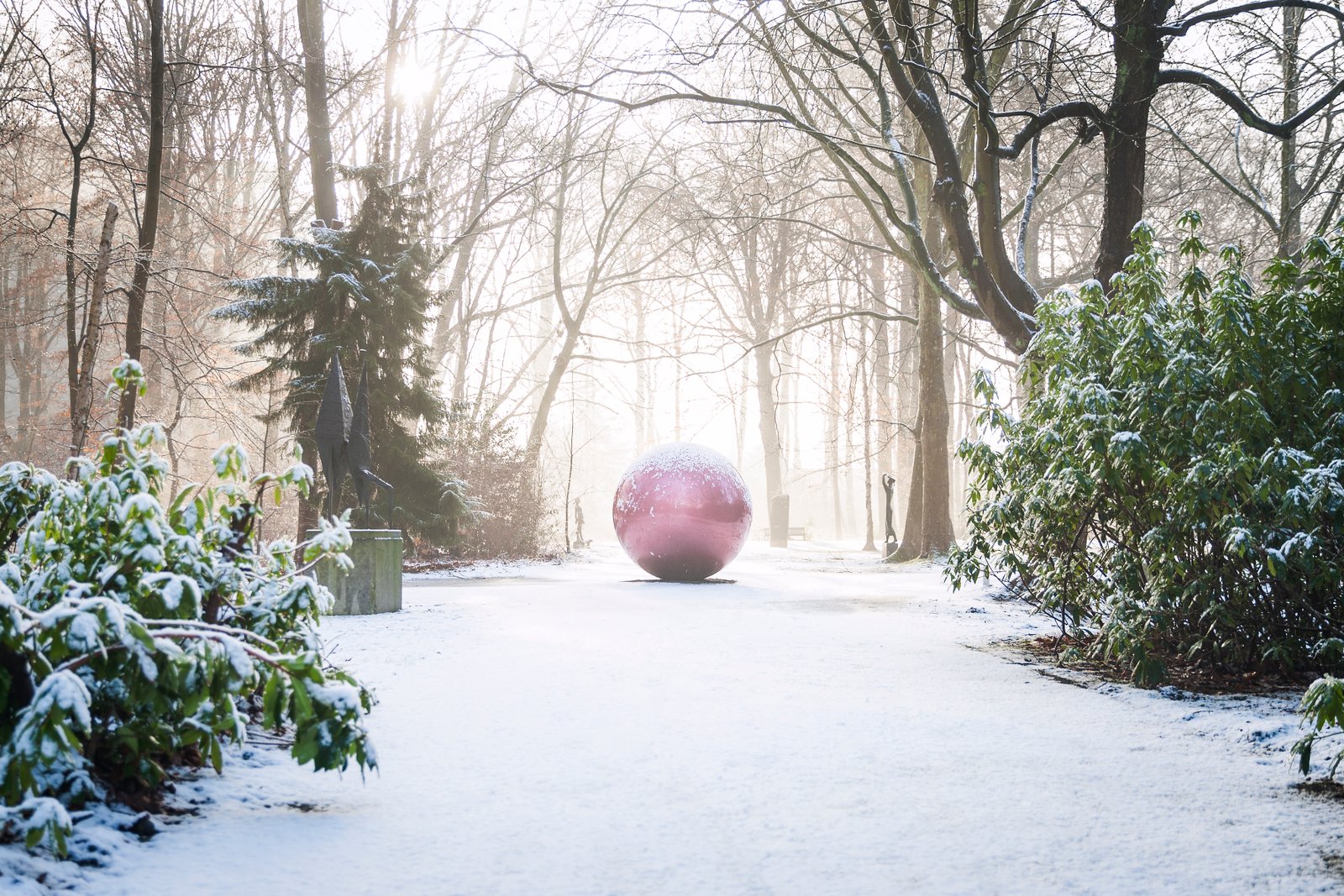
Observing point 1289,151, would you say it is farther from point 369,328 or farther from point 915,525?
point 369,328

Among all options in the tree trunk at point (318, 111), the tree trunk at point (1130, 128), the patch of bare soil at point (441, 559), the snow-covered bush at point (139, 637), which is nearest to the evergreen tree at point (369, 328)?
the patch of bare soil at point (441, 559)

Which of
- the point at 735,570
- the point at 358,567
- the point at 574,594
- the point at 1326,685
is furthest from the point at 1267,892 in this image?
the point at 735,570

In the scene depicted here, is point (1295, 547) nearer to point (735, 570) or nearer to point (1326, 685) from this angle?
point (1326, 685)

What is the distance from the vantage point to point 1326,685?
2811 millimetres

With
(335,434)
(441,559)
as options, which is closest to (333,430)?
(335,434)

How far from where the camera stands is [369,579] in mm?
8258

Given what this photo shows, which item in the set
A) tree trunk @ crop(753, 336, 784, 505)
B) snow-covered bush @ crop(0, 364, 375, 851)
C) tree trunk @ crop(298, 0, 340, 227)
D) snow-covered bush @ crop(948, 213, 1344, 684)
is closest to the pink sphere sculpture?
snow-covered bush @ crop(948, 213, 1344, 684)

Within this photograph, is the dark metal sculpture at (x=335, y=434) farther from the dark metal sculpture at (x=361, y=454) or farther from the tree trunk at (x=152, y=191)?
the tree trunk at (x=152, y=191)

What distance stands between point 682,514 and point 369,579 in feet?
13.7

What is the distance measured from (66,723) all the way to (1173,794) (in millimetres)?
3475

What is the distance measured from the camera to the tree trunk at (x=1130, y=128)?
804 cm

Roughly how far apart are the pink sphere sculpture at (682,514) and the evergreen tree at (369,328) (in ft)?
13.9

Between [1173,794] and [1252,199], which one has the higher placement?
[1252,199]

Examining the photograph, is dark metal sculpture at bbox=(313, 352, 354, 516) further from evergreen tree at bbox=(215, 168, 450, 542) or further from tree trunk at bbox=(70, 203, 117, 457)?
evergreen tree at bbox=(215, 168, 450, 542)
